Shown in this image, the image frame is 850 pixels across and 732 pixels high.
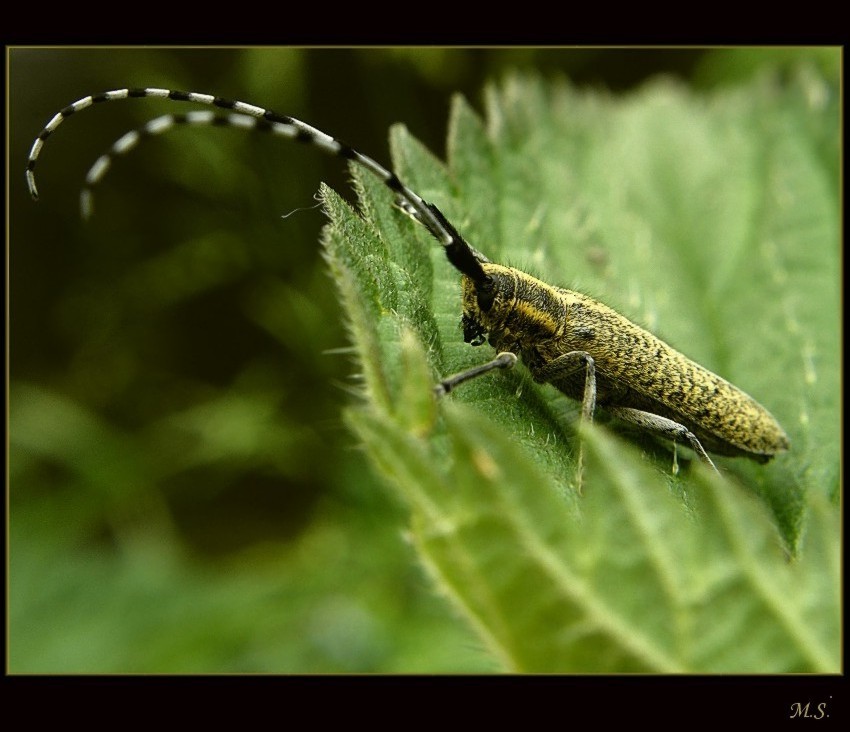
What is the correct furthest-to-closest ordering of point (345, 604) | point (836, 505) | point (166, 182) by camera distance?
1. point (166, 182)
2. point (345, 604)
3. point (836, 505)

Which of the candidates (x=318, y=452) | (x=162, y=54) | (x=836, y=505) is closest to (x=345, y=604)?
(x=318, y=452)

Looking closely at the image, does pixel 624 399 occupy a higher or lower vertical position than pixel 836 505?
higher

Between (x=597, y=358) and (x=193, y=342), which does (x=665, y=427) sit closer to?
(x=597, y=358)

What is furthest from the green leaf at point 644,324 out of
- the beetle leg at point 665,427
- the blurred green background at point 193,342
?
the blurred green background at point 193,342

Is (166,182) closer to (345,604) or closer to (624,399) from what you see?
(345,604)

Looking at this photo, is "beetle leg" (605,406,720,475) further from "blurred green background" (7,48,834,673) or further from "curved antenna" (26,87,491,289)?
"blurred green background" (7,48,834,673)

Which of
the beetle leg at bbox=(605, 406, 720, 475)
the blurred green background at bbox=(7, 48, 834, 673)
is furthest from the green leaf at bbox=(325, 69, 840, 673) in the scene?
the blurred green background at bbox=(7, 48, 834, 673)
